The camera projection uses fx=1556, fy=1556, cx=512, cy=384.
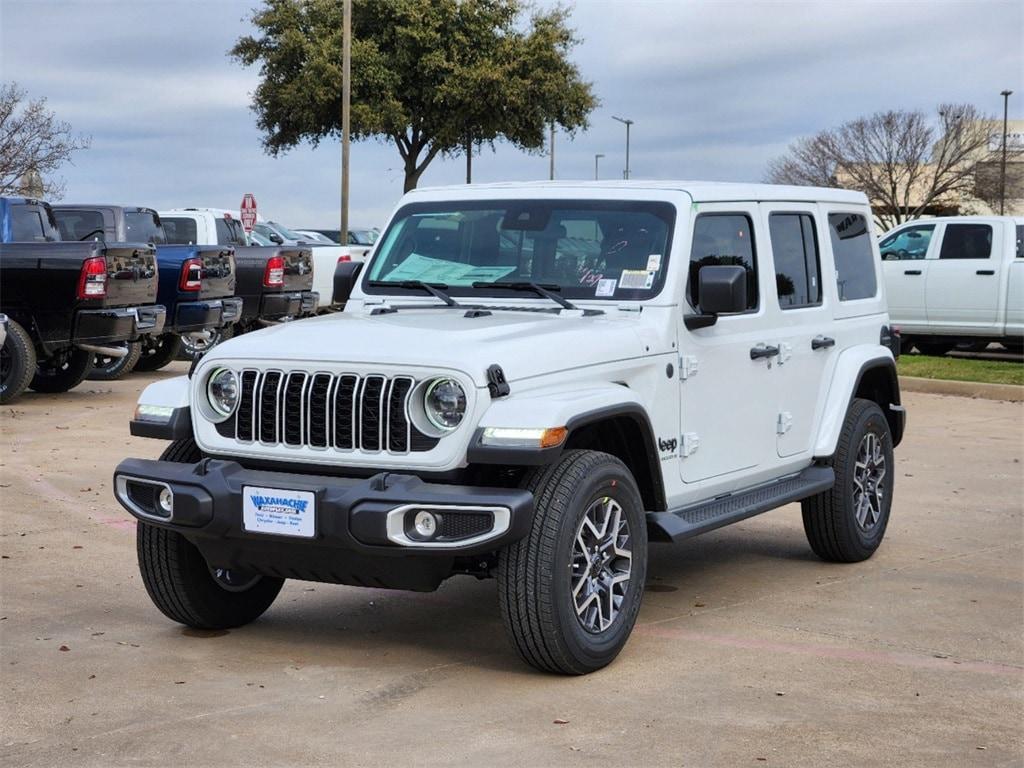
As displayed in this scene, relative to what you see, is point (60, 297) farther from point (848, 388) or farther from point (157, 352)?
point (848, 388)

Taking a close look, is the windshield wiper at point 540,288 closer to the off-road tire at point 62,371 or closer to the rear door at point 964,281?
the off-road tire at point 62,371

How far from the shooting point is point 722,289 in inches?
246

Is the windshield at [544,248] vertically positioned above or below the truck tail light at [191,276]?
above

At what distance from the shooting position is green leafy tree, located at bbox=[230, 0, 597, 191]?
143ft

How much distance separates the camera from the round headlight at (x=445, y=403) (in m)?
5.41

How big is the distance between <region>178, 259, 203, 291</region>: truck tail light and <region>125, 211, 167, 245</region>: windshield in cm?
128

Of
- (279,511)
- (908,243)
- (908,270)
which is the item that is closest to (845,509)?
(279,511)

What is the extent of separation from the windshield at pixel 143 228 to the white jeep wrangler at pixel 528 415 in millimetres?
11204

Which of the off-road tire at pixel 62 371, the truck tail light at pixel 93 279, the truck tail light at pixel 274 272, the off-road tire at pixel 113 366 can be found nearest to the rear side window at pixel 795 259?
the truck tail light at pixel 93 279

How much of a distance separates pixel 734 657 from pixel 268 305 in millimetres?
13571

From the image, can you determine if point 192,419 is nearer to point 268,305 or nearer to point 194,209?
point 268,305

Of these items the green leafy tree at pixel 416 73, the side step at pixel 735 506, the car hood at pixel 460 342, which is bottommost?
the side step at pixel 735 506

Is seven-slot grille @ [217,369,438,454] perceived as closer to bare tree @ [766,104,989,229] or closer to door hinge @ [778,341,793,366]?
door hinge @ [778,341,793,366]

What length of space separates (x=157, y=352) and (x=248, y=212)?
8.12m
